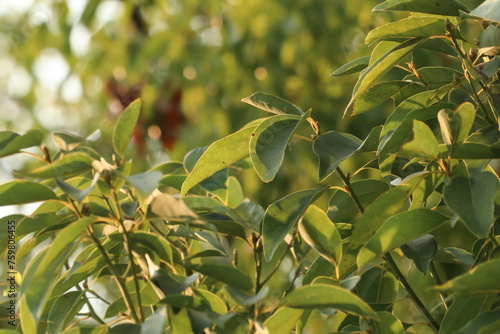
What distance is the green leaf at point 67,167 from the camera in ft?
1.15

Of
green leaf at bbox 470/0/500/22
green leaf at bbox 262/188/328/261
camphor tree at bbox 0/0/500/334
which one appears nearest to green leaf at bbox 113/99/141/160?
camphor tree at bbox 0/0/500/334

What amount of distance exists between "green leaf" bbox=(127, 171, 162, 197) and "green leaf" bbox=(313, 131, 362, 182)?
0.11 metres

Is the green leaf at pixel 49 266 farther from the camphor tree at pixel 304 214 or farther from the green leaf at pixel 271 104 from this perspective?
the green leaf at pixel 271 104

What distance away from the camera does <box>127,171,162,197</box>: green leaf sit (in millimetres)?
307

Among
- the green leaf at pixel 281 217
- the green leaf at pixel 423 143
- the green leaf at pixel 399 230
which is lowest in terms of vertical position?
the green leaf at pixel 399 230

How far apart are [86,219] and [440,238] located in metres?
0.37

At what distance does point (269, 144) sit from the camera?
0.39m

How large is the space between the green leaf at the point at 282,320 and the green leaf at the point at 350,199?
0.35 ft

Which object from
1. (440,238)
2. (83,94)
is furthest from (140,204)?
(83,94)

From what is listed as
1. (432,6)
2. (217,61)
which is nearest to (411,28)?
(432,6)

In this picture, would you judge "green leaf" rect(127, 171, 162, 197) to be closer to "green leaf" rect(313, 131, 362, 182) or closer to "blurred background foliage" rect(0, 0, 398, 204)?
"green leaf" rect(313, 131, 362, 182)

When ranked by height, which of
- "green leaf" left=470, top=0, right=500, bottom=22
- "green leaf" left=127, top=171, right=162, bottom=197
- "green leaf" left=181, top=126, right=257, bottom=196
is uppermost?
"green leaf" left=470, top=0, right=500, bottom=22

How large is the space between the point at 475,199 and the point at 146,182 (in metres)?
0.17

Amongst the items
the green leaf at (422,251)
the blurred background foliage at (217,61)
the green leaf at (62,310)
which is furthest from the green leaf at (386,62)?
the blurred background foliage at (217,61)
